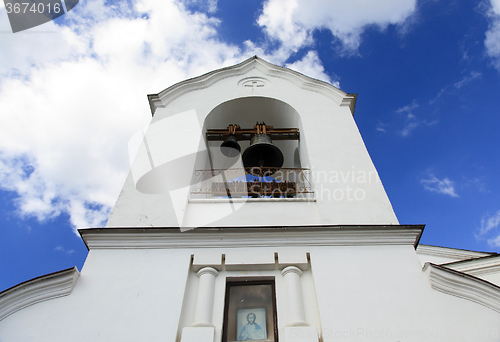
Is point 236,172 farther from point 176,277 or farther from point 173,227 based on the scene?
point 176,277

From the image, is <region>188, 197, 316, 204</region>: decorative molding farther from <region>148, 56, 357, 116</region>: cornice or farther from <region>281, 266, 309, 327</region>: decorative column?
<region>148, 56, 357, 116</region>: cornice

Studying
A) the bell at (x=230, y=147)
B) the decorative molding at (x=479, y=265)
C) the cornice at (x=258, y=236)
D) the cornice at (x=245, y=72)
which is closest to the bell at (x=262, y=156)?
the bell at (x=230, y=147)

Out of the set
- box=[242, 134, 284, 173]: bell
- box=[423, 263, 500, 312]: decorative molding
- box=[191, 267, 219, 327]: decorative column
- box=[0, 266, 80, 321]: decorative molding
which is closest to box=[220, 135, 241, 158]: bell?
box=[242, 134, 284, 173]: bell

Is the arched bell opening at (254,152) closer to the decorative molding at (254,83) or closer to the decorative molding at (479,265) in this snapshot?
the decorative molding at (254,83)

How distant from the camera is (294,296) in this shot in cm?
425

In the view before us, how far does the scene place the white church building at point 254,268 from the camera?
3969 mm

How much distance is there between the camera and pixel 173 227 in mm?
5000

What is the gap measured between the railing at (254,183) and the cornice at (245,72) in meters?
2.31

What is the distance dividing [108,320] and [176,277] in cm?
85

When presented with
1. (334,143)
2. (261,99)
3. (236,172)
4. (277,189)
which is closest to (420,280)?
(277,189)

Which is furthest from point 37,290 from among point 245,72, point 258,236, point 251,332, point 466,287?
point 245,72

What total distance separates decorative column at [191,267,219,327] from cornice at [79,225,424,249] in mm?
428

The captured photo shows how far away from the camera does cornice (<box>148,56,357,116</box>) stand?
26.6ft

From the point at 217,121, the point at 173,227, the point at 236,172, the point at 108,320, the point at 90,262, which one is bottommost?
the point at 108,320
